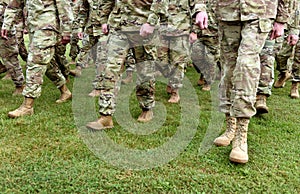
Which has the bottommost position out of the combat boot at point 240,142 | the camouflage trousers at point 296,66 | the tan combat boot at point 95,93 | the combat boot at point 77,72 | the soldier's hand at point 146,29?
the combat boot at point 77,72

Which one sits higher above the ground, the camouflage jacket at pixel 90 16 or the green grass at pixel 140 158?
the camouflage jacket at pixel 90 16

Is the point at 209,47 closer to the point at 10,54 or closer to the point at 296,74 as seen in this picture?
the point at 296,74

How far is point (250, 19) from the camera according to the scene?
318 centimetres

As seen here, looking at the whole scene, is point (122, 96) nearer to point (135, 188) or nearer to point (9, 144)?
point (9, 144)

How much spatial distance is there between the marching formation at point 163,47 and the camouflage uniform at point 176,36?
0.01 meters

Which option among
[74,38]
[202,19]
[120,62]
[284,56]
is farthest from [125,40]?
[74,38]

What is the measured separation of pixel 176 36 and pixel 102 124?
212cm

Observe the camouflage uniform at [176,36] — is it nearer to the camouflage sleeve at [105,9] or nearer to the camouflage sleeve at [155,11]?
the camouflage sleeve at [105,9]

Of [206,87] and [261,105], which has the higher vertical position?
[261,105]

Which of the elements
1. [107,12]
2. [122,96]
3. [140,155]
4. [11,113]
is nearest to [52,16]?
[107,12]

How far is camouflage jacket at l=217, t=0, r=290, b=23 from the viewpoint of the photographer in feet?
10.5

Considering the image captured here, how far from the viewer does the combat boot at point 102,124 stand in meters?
3.98

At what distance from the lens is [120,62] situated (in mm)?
4012

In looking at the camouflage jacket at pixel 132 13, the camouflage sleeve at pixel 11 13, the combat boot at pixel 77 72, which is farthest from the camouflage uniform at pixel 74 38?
the camouflage jacket at pixel 132 13
